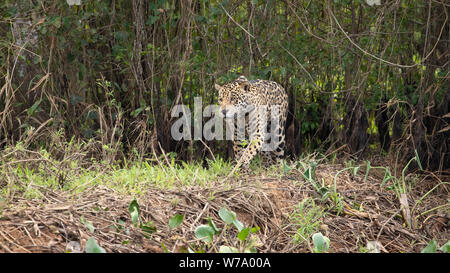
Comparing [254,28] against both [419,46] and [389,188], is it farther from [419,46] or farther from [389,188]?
[389,188]

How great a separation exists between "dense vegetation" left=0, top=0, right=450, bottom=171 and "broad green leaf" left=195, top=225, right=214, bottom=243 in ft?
7.95

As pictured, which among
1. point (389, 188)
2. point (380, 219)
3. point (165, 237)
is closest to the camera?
point (165, 237)

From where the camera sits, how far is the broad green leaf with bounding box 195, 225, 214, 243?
12.3 ft

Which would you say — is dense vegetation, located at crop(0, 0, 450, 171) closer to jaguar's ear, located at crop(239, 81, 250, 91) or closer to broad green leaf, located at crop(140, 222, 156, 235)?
jaguar's ear, located at crop(239, 81, 250, 91)

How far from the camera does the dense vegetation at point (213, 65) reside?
634 cm

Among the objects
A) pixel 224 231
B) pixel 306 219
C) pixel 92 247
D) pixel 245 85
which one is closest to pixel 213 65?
pixel 245 85

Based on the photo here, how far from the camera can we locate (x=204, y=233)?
148 inches

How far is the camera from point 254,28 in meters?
7.25

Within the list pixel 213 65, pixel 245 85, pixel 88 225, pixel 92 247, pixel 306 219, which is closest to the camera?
pixel 92 247

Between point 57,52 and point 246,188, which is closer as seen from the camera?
point 246,188

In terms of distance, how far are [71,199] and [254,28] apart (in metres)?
3.89

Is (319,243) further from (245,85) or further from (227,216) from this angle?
(245,85)

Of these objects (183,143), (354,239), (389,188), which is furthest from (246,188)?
(183,143)

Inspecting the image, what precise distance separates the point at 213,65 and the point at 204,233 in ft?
11.9
